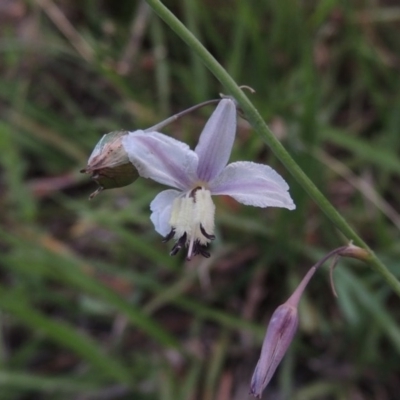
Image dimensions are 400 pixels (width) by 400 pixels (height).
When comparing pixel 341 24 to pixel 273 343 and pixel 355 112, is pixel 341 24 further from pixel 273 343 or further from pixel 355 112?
pixel 273 343

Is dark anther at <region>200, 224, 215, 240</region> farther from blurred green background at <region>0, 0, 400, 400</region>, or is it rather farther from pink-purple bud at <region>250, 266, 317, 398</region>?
blurred green background at <region>0, 0, 400, 400</region>

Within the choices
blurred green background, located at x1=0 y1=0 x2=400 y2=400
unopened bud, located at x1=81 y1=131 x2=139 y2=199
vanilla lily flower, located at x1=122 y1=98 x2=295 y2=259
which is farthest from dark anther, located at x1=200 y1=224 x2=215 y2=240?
blurred green background, located at x1=0 y1=0 x2=400 y2=400

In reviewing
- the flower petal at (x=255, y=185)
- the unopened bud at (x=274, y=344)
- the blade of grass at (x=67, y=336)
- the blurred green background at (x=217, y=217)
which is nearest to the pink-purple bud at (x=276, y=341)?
the unopened bud at (x=274, y=344)

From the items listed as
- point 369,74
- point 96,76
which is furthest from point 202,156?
point 96,76

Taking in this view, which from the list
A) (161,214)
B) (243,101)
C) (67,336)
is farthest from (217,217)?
(243,101)

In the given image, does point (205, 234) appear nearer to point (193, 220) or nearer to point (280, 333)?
point (193, 220)

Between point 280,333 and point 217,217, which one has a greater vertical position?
point 280,333
